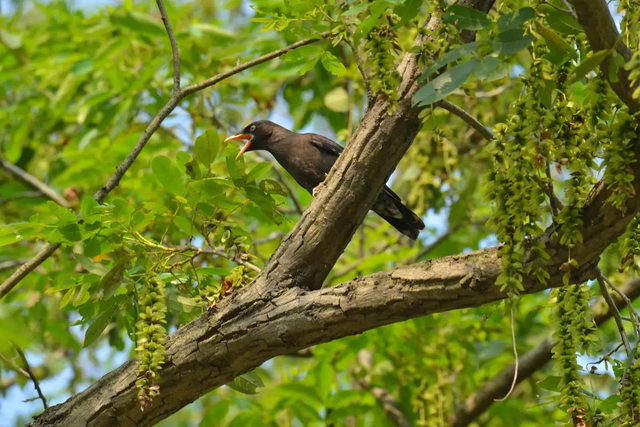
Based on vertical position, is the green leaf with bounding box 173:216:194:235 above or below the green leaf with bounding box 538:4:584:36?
above

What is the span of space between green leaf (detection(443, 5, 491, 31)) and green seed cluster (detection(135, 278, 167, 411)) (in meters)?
1.56

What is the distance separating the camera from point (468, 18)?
247cm

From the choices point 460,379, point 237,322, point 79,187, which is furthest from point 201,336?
point 79,187

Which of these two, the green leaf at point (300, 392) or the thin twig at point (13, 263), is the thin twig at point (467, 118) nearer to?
the green leaf at point (300, 392)

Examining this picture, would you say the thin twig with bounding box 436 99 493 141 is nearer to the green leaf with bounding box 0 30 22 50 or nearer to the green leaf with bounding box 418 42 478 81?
the green leaf with bounding box 418 42 478 81

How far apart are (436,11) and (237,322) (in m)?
1.49

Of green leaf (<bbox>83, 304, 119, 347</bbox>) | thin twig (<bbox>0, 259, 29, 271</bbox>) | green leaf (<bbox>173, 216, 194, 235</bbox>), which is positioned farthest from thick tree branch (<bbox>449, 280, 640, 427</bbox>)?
thin twig (<bbox>0, 259, 29, 271</bbox>)

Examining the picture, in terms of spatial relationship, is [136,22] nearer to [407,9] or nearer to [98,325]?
[98,325]

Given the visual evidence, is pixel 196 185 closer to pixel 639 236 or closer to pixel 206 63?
pixel 639 236

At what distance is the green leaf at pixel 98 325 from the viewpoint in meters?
3.45

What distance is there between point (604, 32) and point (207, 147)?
1.85 meters

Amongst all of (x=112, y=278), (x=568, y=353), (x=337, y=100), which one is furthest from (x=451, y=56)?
(x=337, y=100)

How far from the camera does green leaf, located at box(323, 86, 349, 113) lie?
6.56 metres

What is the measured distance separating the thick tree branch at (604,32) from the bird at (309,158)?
2.94 m
